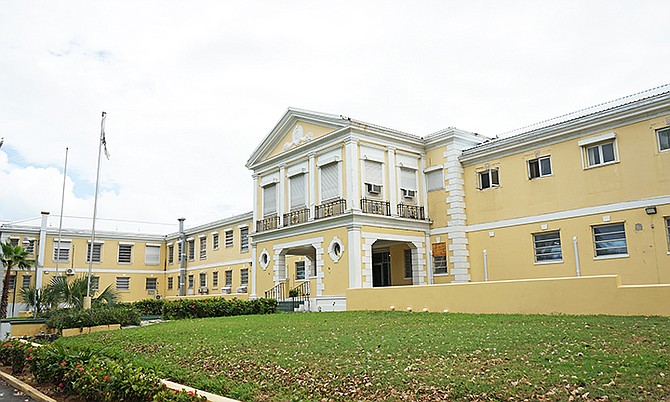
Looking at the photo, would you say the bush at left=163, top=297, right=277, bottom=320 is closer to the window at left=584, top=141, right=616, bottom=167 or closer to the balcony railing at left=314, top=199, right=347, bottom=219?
the balcony railing at left=314, top=199, right=347, bottom=219

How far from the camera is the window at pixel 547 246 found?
19625 mm

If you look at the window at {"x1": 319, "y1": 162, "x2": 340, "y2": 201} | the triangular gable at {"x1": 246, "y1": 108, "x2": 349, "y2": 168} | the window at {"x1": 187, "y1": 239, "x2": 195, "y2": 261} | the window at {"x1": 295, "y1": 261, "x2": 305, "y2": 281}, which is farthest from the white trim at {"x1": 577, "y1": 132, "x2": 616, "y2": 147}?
the window at {"x1": 187, "y1": 239, "x2": 195, "y2": 261}

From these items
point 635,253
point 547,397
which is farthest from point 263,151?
point 547,397

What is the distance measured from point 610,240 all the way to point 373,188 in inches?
351

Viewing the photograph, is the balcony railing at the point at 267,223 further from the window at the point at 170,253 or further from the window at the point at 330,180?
the window at the point at 170,253

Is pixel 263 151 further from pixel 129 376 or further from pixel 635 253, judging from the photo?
pixel 129 376

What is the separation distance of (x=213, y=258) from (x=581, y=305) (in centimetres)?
2910

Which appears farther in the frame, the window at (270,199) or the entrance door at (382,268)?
the window at (270,199)

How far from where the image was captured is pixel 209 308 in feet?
66.8

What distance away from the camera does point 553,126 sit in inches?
779

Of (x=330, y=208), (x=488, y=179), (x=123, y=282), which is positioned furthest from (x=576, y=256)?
(x=123, y=282)

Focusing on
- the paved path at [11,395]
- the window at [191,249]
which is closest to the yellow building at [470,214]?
the paved path at [11,395]

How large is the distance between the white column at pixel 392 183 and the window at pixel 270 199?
6450mm

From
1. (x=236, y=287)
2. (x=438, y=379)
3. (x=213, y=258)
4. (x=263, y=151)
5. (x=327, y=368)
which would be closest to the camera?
(x=438, y=379)
